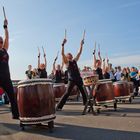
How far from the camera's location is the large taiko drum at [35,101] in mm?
6348

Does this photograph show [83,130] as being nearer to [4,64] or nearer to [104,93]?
[4,64]

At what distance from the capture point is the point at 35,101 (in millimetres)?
6344

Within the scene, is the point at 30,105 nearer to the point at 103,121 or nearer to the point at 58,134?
the point at 58,134

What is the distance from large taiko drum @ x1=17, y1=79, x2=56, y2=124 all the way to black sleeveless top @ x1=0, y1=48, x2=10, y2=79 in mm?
844

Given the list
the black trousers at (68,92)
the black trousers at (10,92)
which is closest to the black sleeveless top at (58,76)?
the black trousers at (68,92)

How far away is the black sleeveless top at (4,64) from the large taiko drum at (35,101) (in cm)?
84

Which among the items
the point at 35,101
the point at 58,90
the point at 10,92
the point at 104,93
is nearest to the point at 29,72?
the point at 58,90

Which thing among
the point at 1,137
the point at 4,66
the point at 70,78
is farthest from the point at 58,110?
the point at 1,137

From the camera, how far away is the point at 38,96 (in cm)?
634

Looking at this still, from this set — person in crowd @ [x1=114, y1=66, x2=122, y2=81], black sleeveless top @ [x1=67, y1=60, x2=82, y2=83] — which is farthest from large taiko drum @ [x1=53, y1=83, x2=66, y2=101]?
black sleeveless top @ [x1=67, y1=60, x2=82, y2=83]

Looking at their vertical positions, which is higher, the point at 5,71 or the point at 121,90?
the point at 5,71

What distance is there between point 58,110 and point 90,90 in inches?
50.2

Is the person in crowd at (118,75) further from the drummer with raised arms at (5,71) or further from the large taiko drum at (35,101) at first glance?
the large taiko drum at (35,101)

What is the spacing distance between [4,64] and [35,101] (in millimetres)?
1364
